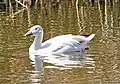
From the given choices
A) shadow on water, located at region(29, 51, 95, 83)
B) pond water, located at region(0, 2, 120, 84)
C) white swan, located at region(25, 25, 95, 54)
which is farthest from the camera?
white swan, located at region(25, 25, 95, 54)

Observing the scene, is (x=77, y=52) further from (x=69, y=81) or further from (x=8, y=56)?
(x=69, y=81)

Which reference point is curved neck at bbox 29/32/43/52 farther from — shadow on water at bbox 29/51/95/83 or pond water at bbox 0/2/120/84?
shadow on water at bbox 29/51/95/83

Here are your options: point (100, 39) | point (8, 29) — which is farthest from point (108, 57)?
point (8, 29)

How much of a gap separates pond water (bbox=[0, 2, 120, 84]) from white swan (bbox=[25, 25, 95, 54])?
0.19 m

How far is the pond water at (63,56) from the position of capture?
949cm

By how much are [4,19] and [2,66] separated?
679 cm

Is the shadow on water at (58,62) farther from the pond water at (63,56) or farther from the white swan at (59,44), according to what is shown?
the white swan at (59,44)

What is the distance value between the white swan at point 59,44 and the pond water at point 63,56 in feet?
0.63

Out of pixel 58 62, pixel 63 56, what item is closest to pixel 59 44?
pixel 63 56

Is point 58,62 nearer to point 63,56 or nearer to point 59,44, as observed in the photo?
→ point 63,56

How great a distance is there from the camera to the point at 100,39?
12.8 m

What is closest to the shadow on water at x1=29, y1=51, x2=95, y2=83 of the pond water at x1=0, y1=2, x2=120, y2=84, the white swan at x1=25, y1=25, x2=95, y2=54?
the pond water at x1=0, y1=2, x2=120, y2=84

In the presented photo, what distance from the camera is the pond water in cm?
949

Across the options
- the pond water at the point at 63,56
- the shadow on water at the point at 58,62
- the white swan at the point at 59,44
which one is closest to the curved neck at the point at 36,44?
the white swan at the point at 59,44
